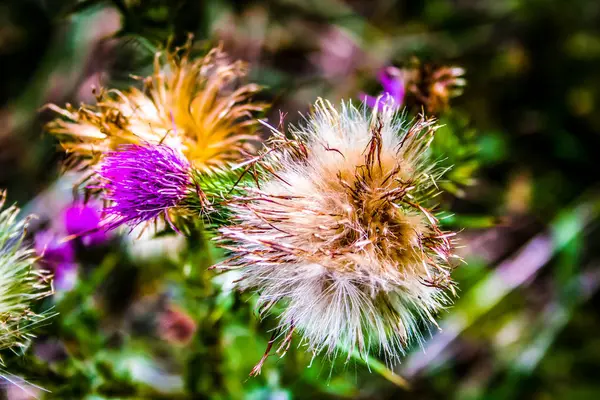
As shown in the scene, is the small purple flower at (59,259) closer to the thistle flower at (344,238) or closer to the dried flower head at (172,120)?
the dried flower head at (172,120)

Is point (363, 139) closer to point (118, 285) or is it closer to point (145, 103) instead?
point (145, 103)

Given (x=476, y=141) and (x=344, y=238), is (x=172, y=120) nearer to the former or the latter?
(x=344, y=238)

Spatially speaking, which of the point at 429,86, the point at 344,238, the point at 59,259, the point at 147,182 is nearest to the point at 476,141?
the point at 429,86

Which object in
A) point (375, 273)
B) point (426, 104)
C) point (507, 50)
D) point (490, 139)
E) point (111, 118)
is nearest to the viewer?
point (375, 273)

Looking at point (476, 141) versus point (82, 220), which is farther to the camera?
point (476, 141)

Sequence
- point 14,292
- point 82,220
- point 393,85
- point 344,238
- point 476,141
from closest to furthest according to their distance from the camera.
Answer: point 344,238 < point 14,292 < point 393,85 < point 82,220 < point 476,141

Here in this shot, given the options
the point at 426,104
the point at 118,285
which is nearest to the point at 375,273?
the point at 426,104

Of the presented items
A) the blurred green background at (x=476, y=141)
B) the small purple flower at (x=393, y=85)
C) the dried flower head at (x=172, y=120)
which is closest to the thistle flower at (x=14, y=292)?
the dried flower head at (x=172, y=120)
